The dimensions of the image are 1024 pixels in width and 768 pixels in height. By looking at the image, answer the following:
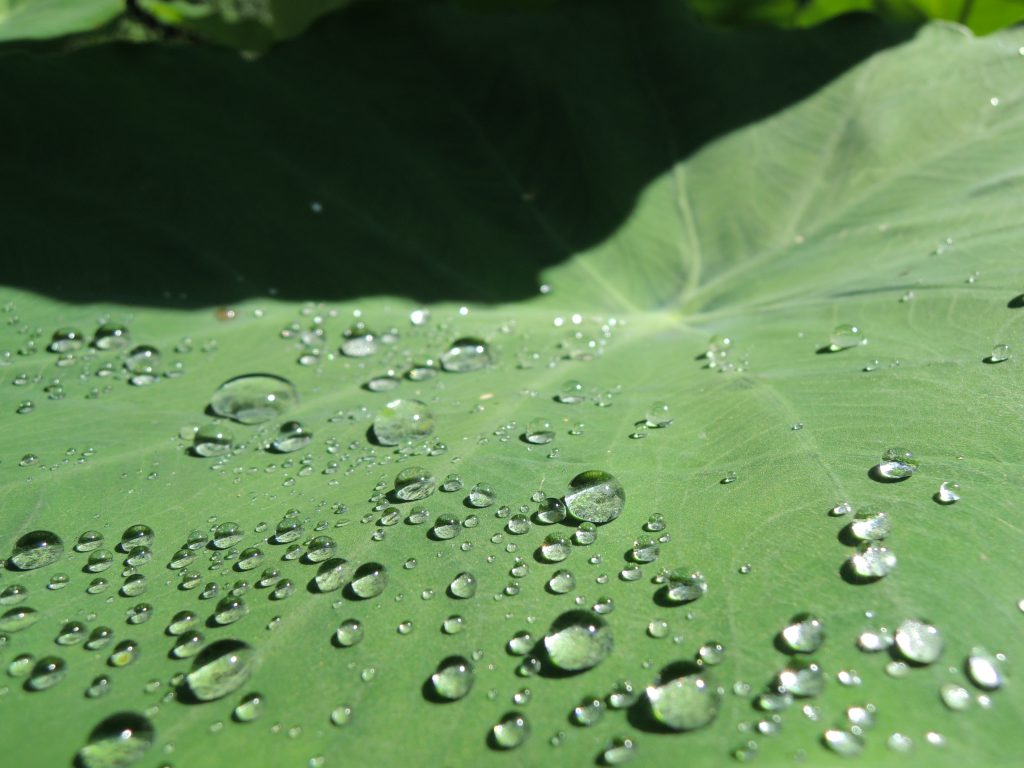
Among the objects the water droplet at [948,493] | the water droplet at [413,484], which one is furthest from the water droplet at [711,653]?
the water droplet at [413,484]

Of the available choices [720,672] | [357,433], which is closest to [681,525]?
[720,672]

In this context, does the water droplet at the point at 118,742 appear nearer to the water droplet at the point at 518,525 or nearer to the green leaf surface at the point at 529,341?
the green leaf surface at the point at 529,341

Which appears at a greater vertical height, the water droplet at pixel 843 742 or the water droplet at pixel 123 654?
the water droplet at pixel 123 654

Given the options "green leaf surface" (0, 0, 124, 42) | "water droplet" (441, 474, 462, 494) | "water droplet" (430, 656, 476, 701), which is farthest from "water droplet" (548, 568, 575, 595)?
"green leaf surface" (0, 0, 124, 42)

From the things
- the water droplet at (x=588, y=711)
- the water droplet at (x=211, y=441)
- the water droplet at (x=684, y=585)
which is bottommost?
the water droplet at (x=684, y=585)

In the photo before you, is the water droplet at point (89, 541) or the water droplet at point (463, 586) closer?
the water droplet at point (463, 586)

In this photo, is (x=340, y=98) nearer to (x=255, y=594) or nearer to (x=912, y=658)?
(x=255, y=594)

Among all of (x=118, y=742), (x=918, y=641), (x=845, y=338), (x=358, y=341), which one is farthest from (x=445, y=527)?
(x=845, y=338)
